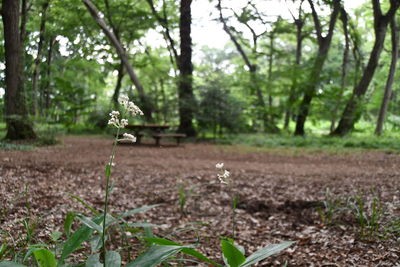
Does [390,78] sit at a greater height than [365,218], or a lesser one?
greater

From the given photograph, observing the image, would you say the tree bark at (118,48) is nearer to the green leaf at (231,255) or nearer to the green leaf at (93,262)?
the green leaf at (93,262)

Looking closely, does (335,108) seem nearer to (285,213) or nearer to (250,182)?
(250,182)

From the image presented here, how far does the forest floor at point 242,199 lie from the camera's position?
2514 millimetres

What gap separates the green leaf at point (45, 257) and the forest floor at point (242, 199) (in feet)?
1.87

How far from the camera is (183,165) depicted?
6172mm

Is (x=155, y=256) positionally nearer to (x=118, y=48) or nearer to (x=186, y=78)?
(x=186, y=78)

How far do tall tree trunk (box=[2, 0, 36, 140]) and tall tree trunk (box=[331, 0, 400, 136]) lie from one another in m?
8.95

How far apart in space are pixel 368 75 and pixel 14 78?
963 cm

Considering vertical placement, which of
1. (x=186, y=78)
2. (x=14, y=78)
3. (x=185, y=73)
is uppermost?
(x=185, y=73)

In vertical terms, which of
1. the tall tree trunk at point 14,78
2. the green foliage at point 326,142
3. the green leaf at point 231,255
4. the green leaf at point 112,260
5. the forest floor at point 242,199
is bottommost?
the forest floor at point 242,199

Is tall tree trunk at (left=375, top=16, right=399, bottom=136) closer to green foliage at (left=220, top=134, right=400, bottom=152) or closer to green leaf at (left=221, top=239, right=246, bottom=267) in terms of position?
green foliage at (left=220, top=134, right=400, bottom=152)

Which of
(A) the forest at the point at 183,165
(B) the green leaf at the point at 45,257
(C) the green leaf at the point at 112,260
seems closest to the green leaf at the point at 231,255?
(A) the forest at the point at 183,165

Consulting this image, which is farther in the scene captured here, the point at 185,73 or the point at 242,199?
the point at 185,73

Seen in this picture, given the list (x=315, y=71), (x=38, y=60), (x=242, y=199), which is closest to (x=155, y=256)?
(x=242, y=199)
